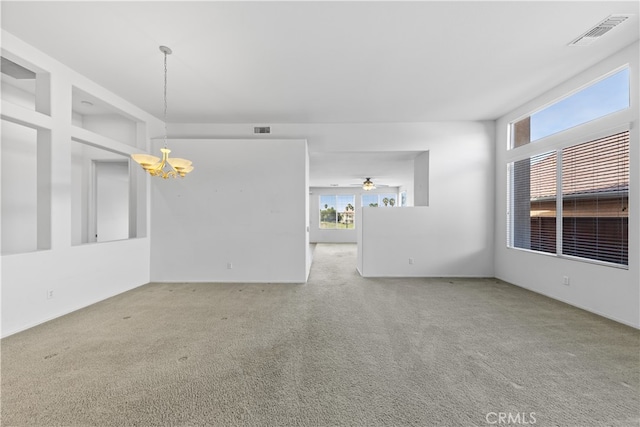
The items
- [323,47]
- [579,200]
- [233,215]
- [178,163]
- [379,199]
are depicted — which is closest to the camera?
[323,47]

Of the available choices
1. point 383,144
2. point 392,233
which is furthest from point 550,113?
point 392,233

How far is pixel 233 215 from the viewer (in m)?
4.90

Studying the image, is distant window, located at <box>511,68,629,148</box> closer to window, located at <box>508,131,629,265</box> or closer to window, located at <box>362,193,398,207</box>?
window, located at <box>508,131,629,265</box>

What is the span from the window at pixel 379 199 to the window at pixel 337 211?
0.62m

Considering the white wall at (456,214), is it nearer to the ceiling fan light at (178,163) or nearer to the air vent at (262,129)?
the air vent at (262,129)

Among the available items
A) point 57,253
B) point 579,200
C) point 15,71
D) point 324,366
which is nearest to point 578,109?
point 579,200

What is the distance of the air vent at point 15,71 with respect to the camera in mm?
3168

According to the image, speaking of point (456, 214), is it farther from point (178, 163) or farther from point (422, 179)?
point (178, 163)

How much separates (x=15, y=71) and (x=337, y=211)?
10577 millimetres

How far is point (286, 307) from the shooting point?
139 inches

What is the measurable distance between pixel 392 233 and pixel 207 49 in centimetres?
440

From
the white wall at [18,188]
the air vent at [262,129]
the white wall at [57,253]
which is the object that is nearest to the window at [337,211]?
A: the air vent at [262,129]

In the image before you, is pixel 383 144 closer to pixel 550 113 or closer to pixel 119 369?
pixel 550 113

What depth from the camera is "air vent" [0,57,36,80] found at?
3.17 meters
